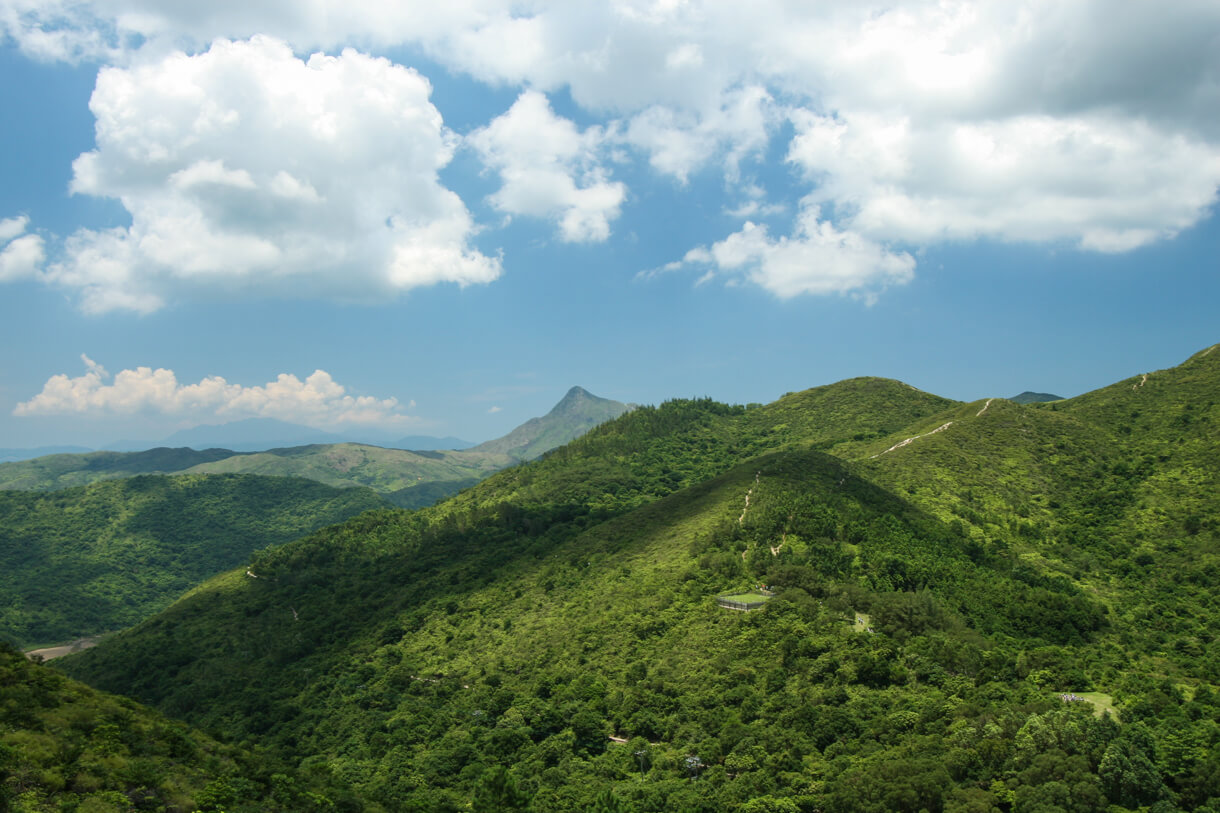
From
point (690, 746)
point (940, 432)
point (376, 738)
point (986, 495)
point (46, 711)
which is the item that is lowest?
point (376, 738)

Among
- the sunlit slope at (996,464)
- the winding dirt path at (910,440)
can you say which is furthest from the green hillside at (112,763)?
the winding dirt path at (910,440)

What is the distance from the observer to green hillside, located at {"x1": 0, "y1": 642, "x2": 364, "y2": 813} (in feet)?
106

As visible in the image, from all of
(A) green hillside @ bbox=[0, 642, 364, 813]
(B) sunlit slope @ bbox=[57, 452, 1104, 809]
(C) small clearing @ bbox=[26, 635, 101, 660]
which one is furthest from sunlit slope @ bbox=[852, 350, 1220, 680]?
(C) small clearing @ bbox=[26, 635, 101, 660]

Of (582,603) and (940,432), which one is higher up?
(940,432)

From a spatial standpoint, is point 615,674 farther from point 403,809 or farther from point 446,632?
point 446,632

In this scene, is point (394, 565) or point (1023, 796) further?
point (394, 565)

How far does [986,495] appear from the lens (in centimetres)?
10650

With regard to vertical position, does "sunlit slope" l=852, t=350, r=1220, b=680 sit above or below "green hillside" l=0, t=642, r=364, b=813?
above

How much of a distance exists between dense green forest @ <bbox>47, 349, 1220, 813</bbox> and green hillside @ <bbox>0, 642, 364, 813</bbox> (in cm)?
1023

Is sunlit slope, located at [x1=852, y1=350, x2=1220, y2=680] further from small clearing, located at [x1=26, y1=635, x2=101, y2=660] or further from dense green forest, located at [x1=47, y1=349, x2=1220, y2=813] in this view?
small clearing, located at [x1=26, y1=635, x2=101, y2=660]

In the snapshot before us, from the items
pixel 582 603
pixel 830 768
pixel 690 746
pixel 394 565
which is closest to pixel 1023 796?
pixel 830 768

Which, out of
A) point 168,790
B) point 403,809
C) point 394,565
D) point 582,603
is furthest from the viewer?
point 394,565

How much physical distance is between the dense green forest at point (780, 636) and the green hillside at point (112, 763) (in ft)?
33.6

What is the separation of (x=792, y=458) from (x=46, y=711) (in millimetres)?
87927
